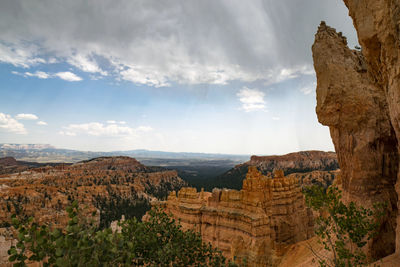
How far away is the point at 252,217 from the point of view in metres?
21.0

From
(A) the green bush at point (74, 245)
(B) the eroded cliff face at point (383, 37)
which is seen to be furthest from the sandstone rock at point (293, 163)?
(A) the green bush at point (74, 245)

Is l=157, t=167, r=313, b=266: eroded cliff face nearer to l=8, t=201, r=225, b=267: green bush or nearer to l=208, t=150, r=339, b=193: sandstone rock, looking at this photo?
l=8, t=201, r=225, b=267: green bush

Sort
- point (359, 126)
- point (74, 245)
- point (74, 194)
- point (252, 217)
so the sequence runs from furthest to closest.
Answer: point (74, 194) → point (252, 217) → point (359, 126) → point (74, 245)

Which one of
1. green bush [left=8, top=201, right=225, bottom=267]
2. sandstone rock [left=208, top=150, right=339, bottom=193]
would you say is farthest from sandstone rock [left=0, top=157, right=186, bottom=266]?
green bush [left=8, top=201, right=225, bottom=267]

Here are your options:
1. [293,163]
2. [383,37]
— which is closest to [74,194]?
[383,37]

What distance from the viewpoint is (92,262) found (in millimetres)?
6480

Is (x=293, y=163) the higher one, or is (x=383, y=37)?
(x=383, y=37)

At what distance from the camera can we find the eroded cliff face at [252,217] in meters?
20.7

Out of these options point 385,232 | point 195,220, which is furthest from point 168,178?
point 385,232

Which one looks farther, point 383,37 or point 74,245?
point 383,37

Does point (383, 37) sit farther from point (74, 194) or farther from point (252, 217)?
point (74, 194)

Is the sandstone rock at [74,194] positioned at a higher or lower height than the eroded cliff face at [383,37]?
lower

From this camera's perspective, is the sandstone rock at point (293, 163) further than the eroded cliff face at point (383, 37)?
Yes

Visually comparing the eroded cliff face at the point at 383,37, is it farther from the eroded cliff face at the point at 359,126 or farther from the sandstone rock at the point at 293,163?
the sandstone rock at the point at 293,163
